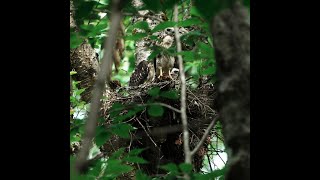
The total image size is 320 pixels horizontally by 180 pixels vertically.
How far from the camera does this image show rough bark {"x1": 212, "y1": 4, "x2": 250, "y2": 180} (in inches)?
51.1

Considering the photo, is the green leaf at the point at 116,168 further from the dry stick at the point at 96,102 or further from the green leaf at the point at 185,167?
the dry stick at the point at 96,102

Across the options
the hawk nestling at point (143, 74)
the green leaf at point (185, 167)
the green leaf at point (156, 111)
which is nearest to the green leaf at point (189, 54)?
the green leaf at point (156, 111)

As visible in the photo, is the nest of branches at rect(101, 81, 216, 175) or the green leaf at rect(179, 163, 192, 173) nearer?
the green leaf at rect(179, 163, 192, 173)

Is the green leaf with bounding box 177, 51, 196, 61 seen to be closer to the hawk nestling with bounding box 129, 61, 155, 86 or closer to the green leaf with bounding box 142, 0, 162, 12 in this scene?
the green leaf with bounding box 142, 0, 162, 12

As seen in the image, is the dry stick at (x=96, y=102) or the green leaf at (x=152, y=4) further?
the green leaf at (x=152, y=4)

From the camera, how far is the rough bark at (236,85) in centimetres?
130

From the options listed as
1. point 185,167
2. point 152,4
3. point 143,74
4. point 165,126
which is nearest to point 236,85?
point 185,167

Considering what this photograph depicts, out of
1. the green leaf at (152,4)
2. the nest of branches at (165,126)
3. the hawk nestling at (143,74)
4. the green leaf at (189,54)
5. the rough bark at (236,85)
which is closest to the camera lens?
the rough bark at (236,85)

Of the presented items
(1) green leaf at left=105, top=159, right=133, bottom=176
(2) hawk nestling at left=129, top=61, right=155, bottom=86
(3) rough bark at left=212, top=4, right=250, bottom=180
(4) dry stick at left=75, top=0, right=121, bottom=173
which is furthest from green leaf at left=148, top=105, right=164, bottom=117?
(2) hawk nestling at left=129, top=61, right=155, bottom=86
